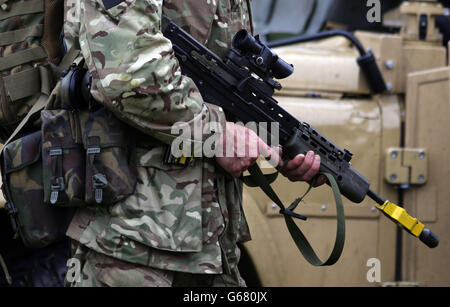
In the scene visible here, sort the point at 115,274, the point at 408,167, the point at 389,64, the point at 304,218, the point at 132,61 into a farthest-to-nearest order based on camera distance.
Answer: the point at 389,64, the point at 408,167, the point at 304,218, the point at 115,274, the point at 132,61

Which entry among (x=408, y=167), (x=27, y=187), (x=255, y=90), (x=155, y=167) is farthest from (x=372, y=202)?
→ (x=27, y=187)

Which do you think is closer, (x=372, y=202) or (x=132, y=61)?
(x=132, y=61)

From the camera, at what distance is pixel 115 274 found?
64.9 inches

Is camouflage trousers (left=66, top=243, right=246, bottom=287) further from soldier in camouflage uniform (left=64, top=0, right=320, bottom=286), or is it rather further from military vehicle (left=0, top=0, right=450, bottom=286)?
military vehicle (left=0, top=0, right=450, bottom=286)

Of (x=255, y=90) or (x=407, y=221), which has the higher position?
(x=255, y=90)

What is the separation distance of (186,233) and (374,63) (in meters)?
1.51

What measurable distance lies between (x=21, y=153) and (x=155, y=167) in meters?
0.35

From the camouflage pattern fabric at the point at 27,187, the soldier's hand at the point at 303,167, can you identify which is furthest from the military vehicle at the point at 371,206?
the camouflage pattern fabric at the point at 27,187

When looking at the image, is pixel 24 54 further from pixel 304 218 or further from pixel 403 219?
pixel 403 219

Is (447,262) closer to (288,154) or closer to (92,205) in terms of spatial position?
(288,154)

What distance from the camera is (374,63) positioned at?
2848 millimetres

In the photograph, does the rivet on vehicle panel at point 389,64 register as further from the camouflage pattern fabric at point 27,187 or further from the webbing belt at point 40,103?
the camouflage pattern fabric at point 27,187

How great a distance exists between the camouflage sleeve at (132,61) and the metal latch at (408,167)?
55.1 inches

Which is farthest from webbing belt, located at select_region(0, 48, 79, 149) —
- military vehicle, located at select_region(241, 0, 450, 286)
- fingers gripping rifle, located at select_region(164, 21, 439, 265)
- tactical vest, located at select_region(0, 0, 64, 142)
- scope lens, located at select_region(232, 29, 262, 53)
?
military vehicle, located at select_region(241, 0, 450, 286)
